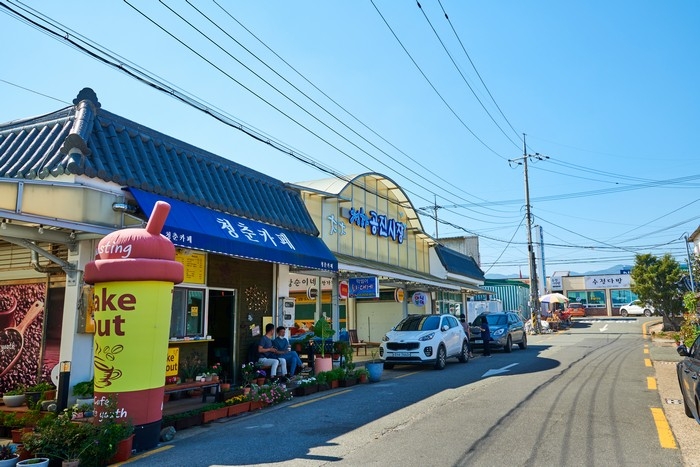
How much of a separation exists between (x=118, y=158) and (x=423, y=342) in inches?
393

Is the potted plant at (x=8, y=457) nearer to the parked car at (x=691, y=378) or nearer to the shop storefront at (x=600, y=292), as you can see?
the parked car at (x=691, y=378)

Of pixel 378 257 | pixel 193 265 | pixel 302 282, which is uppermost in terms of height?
pixel 378 257

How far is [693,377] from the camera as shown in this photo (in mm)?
6730

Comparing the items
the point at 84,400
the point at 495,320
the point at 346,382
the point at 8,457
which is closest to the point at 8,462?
the point at 8,457

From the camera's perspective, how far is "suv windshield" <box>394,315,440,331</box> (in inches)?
653

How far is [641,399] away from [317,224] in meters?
10.6

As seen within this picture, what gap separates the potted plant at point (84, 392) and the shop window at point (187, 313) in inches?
104

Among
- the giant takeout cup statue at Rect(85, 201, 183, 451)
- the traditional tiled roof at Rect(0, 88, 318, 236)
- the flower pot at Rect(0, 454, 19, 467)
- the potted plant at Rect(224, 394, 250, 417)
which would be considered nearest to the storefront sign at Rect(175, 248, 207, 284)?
the traditional tiled roof at Rect(0, 88, 318, 236)

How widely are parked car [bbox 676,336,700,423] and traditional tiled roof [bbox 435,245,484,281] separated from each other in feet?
62.8

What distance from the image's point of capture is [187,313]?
38.6 ft

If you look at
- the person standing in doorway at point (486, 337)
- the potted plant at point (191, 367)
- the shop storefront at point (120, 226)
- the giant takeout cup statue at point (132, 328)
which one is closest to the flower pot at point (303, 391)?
the potted plant at point (191, 367)

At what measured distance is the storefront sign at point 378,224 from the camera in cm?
1985

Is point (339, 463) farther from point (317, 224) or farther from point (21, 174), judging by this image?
point (317, 224)

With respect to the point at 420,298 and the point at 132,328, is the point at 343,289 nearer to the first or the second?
the point at 420,298
